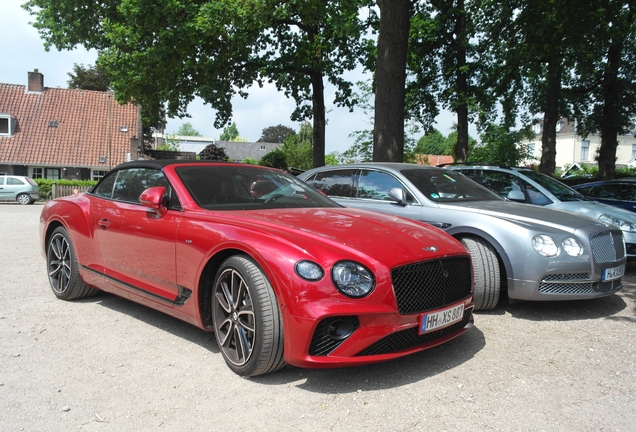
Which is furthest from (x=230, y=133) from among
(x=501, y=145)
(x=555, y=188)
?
(x=555, y=188)

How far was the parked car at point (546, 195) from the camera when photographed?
7.68m

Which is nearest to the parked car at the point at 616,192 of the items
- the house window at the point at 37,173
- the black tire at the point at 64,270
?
the black tire at the point at 64,270

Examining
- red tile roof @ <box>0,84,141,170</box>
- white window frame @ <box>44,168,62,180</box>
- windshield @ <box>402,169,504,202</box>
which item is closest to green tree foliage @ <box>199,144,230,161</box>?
red tile roof @ <box>0,84,141,170</box>

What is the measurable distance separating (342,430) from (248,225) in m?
1.55

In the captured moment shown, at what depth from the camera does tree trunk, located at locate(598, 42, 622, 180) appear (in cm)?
2014

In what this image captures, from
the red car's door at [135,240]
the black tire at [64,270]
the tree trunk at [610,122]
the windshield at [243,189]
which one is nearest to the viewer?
the red car's door at [135,240]

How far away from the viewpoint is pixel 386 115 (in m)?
10.4

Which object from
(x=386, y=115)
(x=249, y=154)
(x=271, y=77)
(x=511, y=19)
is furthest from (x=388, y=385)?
(x=249, y=154)

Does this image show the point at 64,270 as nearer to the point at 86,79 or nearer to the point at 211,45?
the point at 211,45

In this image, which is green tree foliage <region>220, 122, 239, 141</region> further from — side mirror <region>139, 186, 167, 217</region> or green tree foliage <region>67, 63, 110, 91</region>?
Answer: side mirror <region>139, 186, 167, 217</region>

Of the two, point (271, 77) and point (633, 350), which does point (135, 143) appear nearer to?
point (271, 77)

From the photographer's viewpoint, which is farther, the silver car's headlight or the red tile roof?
the red tile roof

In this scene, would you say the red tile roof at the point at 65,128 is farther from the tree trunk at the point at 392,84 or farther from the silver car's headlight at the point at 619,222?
the silver car's headlight at the point at 619,222

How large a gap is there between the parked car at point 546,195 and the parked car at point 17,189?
26481mm
